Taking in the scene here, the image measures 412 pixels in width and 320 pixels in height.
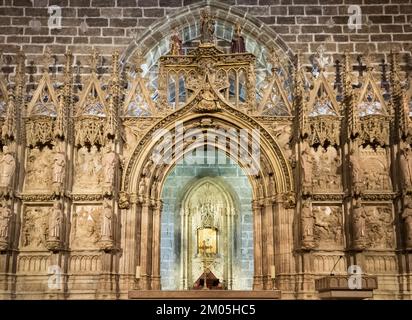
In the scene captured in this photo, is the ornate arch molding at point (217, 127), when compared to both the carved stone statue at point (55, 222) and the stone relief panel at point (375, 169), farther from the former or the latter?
the stone relief panel at point (375, 169)

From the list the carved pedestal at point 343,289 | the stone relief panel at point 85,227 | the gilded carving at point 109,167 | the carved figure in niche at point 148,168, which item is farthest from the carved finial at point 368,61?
the stone relief panel at point 85,227

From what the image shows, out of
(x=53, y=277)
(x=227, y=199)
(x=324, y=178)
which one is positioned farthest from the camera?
(x=227, y=199)

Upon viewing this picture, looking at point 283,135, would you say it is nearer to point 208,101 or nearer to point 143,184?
point 208,101

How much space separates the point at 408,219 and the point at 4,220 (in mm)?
8723

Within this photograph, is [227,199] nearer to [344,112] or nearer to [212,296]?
[344,112]

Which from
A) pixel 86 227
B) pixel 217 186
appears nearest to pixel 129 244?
pixel 86 227

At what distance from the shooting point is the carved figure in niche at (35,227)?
12508mm

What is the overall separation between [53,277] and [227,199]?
8.95 m

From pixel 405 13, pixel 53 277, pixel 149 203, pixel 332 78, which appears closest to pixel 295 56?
pixel 332 78

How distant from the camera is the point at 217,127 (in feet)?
44.8

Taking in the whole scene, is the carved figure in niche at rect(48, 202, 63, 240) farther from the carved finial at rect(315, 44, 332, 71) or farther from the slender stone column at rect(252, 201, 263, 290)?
the carved finial at rect(315, 44, 332, 71)

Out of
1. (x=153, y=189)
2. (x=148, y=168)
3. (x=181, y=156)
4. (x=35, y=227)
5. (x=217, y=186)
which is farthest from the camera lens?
(x=217, y=186)

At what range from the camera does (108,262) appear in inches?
482

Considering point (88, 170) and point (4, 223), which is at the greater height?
point (88, 170)
